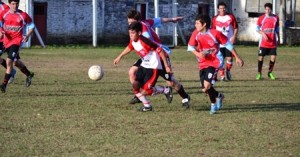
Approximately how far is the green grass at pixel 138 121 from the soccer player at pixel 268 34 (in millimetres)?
1254

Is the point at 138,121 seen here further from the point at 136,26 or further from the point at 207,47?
the point at 207,47

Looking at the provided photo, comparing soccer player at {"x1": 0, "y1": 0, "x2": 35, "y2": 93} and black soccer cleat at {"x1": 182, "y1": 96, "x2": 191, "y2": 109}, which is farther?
soccer player at {"x1": 0, "y1": 0, "x2": 35, "y2": 93}

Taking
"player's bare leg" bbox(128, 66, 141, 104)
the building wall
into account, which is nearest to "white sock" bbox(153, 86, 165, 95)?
"player's bare leg" bbox(128, 66, 141, 104)

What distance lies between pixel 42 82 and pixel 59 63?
754 cm

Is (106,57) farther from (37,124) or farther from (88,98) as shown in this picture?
(37,124)

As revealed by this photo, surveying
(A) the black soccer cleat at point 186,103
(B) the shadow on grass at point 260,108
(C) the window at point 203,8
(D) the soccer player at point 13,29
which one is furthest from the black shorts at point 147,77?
(C) the window at point 203,8

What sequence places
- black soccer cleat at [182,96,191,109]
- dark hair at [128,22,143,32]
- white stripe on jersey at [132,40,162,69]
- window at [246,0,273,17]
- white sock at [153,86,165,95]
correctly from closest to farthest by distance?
dark hair at [128,22,143,32], white stripe on jersey at [132,40,162,69], white sock at [153,86,165,95], black soccer cleat at [182,96,191,109], window at [246,0,273,17]

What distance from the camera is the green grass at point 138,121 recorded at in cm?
981

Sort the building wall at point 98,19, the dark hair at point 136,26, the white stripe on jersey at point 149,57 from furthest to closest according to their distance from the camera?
the building wall at point 98,19
the white stripe on jersey at point 149,57
the dark hair at point 136,26

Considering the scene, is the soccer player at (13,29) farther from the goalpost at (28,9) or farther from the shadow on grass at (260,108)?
the goalpost at (28,9)

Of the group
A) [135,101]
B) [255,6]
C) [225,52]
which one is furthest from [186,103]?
[255,6]

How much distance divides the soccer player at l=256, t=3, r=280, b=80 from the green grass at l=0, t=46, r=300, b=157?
1.25m

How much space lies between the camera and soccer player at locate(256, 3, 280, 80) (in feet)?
73.5

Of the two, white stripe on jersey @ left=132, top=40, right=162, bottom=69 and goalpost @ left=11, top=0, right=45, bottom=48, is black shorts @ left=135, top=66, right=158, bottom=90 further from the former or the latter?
goalpost @ left=11, top=0, right=45, bottom=48
